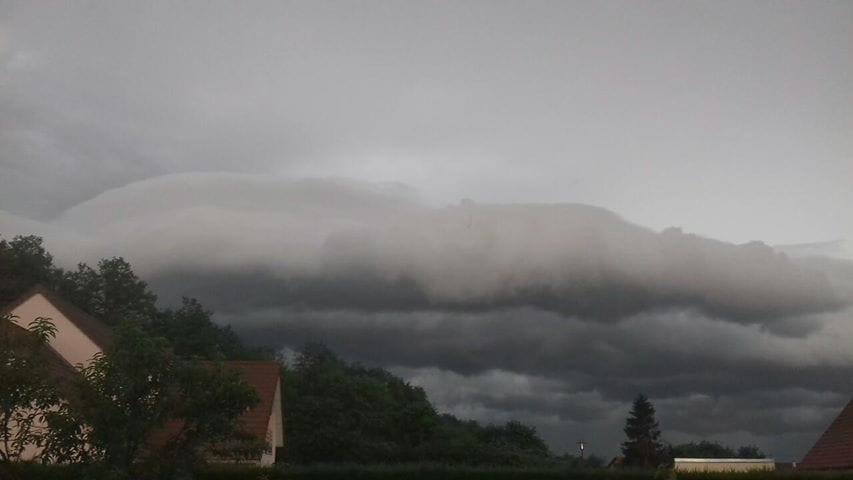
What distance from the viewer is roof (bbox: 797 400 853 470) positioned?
40125mm

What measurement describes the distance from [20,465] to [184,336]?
163 feet

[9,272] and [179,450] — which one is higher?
[9,272]

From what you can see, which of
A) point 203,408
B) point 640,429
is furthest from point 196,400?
point 640,429

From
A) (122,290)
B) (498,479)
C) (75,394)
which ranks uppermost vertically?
(122,290)

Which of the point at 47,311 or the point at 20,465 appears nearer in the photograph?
the point at 20,465

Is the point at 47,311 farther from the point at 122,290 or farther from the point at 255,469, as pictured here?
the point at 122,290

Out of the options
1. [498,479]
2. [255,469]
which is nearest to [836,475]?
[498,479]

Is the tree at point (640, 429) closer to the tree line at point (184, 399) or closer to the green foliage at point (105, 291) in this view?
the tree line at point (184, 399)

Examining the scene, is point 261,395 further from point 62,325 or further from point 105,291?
point 105,291

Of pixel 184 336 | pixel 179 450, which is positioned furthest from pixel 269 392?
pixel 184 336

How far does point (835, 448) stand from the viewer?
1626 inches

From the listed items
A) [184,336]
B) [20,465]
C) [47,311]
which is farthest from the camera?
[184,336]

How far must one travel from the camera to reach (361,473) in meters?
32.9

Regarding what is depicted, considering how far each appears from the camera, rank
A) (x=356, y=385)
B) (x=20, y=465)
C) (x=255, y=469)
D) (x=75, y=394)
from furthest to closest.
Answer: (x=356, y=385) < (x=255, y=469) < (x=20, y=465) < (x=75, y=394)
